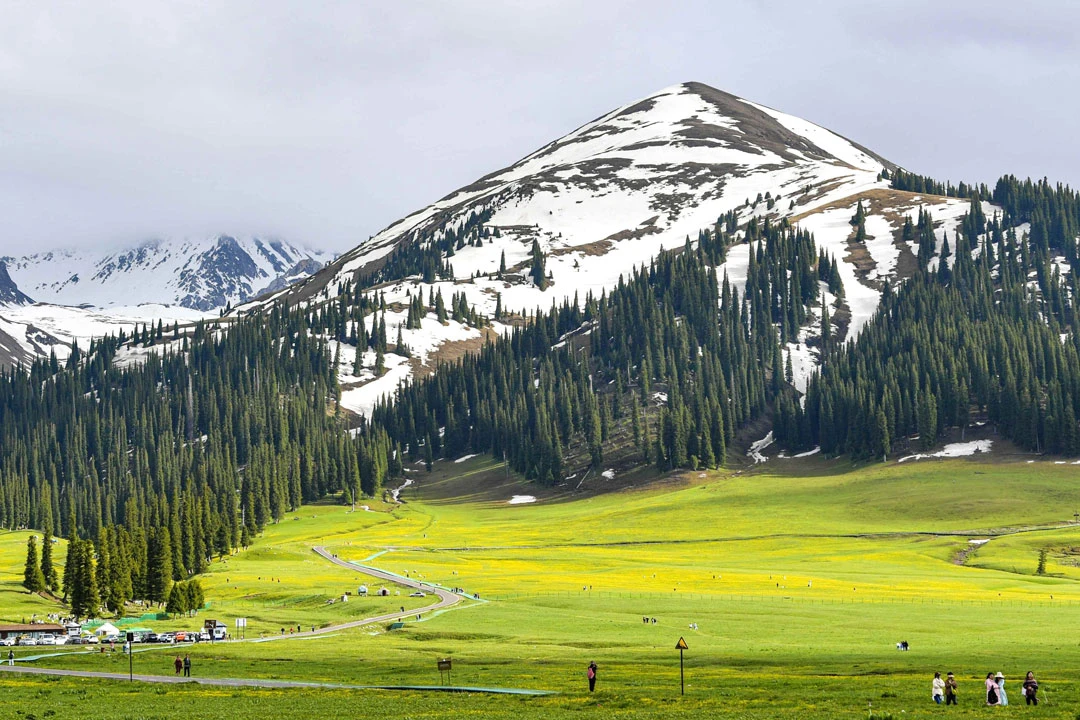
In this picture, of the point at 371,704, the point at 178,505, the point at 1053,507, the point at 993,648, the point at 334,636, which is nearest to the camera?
the point at 371,704

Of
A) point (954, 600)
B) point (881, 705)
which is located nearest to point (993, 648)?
point (881, 705)

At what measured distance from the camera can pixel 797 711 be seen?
50062 millimetres

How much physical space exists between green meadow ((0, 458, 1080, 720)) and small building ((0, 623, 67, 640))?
7.87 m

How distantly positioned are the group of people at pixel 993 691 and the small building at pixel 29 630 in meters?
72.5

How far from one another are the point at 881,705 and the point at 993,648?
27196 mm

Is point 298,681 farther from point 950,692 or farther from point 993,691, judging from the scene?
point 993,691

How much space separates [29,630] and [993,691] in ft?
256

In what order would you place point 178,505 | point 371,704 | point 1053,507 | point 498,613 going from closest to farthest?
point 371,704
point 498,613
point 178,505
point 1053,507

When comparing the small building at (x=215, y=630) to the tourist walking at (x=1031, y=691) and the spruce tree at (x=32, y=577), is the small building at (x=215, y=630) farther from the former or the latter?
the tourist walking at (x=1031, y=691)

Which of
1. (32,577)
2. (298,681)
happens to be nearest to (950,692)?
(298,681)

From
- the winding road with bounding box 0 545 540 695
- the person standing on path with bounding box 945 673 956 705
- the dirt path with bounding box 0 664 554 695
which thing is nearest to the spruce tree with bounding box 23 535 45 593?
the winding road with bounding box 0 545 540 695

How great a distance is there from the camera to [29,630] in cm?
9900

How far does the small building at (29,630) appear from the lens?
97375 millimetres

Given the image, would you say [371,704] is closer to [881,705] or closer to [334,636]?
[881,705]
